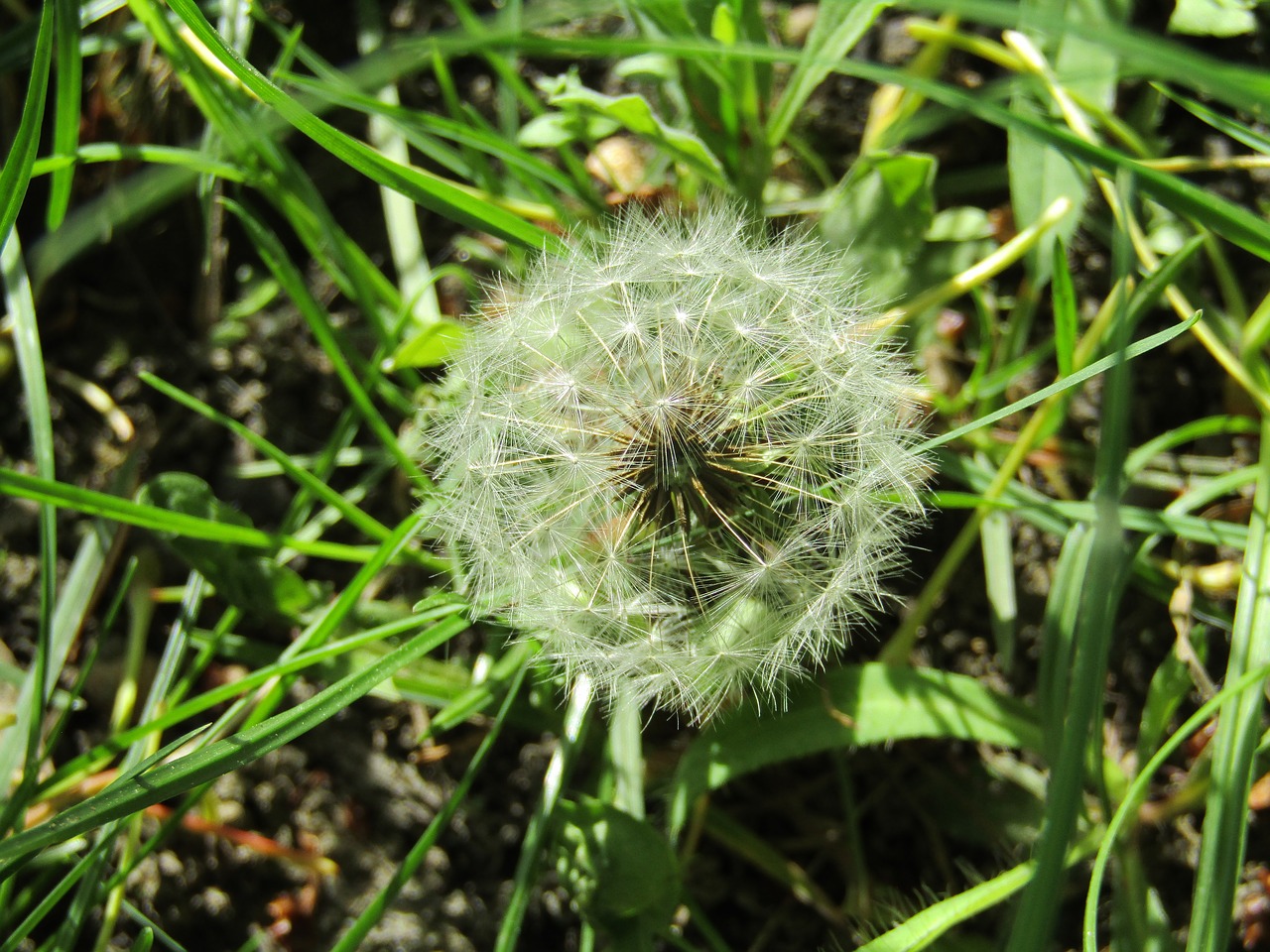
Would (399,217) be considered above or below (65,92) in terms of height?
below

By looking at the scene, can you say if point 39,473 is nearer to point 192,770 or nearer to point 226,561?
point 226,561

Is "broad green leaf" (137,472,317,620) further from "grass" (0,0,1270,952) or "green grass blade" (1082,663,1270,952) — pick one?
"green grass blade" (1082,663,1270,952)

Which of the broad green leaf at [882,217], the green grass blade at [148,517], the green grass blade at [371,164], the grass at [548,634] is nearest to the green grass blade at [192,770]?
the grass at [548,634]

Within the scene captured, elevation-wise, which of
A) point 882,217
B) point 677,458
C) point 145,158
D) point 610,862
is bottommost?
point 610,862

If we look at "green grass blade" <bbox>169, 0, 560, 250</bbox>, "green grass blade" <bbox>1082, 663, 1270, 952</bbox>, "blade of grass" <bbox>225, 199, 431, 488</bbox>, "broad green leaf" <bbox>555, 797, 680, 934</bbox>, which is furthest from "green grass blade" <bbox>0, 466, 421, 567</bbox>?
"green grass blade" <bbox>1082, 663, 1270, 952</bbox>

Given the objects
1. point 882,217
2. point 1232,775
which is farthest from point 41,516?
point 1232,775

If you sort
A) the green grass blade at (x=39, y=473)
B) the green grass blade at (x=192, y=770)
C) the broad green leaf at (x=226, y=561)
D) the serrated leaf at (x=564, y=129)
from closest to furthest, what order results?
the green grass blade at (x=192, y=770), the green grass blade at (x=39, y=473), the broad green leaf at (x=226, y=561), the serrated leaf at (x=564, y=129)

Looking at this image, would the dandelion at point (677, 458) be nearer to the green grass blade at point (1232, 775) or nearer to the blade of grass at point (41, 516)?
the green grass blade at point (1232, 775)
